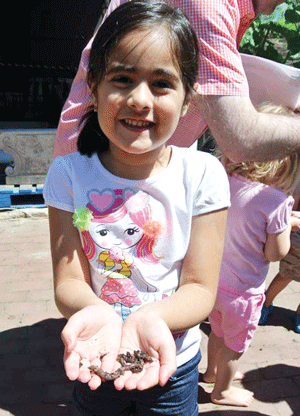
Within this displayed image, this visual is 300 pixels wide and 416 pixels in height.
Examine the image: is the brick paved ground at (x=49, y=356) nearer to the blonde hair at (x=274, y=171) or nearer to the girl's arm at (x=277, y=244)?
the girl's arm at (x=277, y=244)

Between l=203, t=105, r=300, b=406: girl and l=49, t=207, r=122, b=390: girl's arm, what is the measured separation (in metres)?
0.88

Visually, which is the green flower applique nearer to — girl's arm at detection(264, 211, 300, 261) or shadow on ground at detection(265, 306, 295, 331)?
girl's arm at detection(264, 211, 300, 261)

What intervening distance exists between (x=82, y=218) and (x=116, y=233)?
0.34 ft

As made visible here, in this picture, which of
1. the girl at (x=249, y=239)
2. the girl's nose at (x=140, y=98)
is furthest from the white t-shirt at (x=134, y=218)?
the girl at (x=249, y=239)

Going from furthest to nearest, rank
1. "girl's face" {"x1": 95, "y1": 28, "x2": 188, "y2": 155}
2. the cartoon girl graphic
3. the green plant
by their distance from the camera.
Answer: the green plant, the cartoon girl graphic, "girl's face" {"x1": 95, "y1": 28, "x2": 188, "y2": 155}

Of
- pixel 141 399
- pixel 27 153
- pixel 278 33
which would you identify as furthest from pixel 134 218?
pixel 27 153

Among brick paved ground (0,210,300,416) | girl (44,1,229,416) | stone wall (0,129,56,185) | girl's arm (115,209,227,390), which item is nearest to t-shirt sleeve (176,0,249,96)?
girl (44,1,229,416)

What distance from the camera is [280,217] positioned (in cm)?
199

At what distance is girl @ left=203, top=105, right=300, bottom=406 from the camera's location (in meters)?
1.99

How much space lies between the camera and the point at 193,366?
1.48 metres

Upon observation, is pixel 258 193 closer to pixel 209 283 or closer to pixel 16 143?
pixel 209 283

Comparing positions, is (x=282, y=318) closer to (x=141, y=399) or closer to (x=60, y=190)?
(x=141, y=399)

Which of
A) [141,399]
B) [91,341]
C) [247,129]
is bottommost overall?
[141,399]

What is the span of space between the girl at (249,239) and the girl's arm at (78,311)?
2.87 feet
